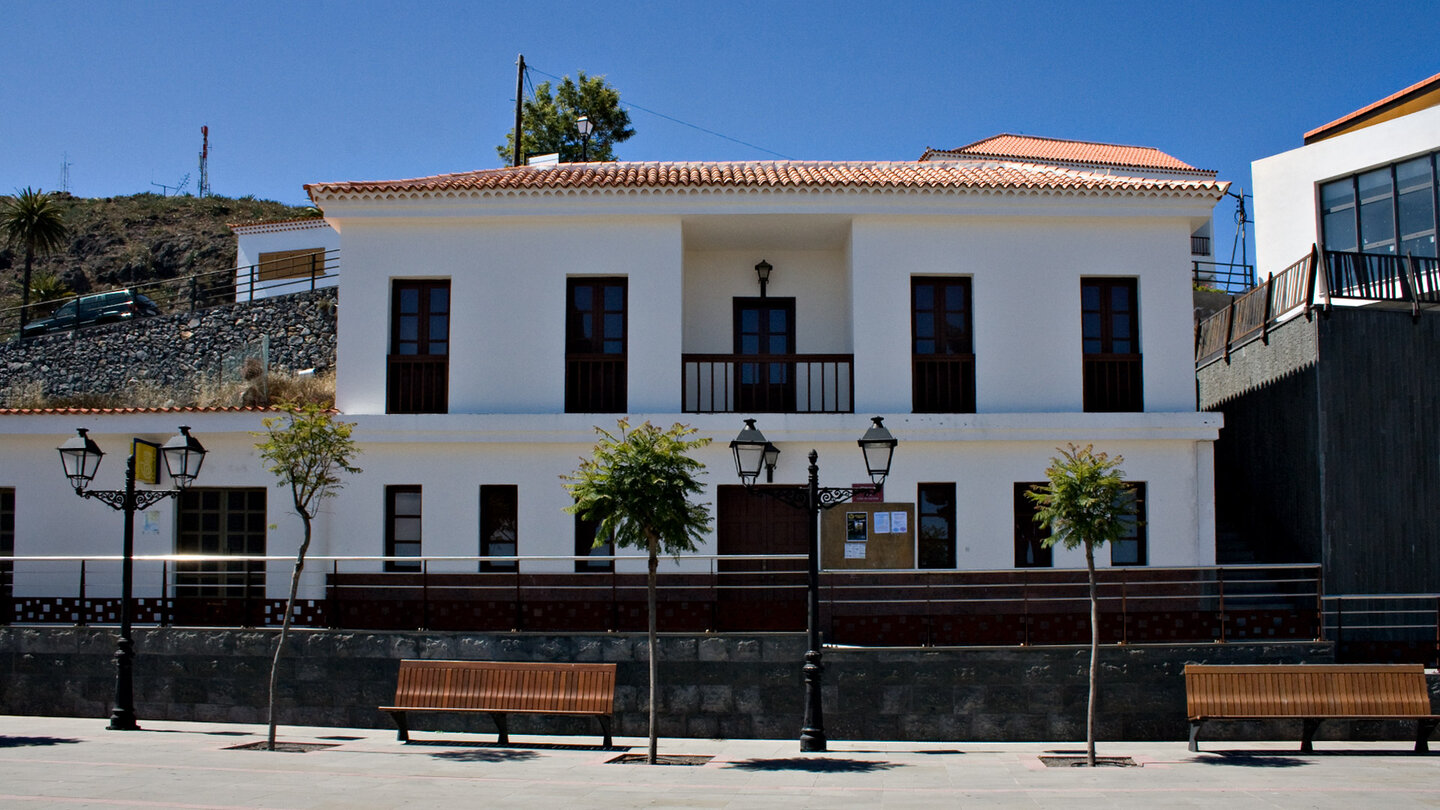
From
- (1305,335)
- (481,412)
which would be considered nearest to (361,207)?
(481,412)

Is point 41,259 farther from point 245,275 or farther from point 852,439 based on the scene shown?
point 852,439

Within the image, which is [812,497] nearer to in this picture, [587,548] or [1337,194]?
[587,548]

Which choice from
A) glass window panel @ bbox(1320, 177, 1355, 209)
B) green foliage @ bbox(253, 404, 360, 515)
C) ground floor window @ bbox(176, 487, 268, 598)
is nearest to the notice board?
green foliage @ bbox(253, 404, 360, 515)

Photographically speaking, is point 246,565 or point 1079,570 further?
point 246,565

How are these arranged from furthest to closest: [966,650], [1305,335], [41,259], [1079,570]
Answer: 1. [41,259]
2. [1305,335]
3. [1079,570]
4. [966,650]

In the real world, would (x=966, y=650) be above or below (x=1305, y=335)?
below

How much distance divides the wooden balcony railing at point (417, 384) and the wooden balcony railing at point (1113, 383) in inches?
367

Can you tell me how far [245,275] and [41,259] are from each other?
33054 mm

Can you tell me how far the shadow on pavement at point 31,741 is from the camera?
12270 millimetres

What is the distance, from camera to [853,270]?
16.4 meters

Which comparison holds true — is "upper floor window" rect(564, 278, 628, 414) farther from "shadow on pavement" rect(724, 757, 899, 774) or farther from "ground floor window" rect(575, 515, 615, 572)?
"shadow on pavement" rect(724, 757, 899, 774)

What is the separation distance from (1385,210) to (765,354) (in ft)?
42.1

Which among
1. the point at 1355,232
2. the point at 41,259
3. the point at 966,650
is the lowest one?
the point at 966,650

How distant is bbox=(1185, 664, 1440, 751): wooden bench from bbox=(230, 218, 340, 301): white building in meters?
26.7
